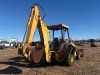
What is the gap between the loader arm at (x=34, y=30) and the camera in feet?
36.1

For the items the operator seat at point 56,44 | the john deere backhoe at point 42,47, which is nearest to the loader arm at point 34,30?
the john deere backhoe at point 42,47

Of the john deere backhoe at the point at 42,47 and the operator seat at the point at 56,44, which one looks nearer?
the john deere backhoe at the point at 42,47

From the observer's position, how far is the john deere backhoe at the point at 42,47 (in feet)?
35.8

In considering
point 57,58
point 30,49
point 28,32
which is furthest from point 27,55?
point 57,58

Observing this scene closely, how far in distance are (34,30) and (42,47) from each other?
111cm

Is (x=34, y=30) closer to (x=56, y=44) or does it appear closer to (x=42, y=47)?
(x=42, y=47)

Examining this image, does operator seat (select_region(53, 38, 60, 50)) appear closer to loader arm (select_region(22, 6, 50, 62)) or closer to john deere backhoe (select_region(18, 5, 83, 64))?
john deere backhoe (select_region(18, 5, 83, 64))

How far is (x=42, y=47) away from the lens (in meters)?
11.3

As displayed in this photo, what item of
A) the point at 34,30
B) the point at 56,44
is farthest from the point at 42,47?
the point at 56,44

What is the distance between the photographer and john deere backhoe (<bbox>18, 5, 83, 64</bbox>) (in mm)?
10906

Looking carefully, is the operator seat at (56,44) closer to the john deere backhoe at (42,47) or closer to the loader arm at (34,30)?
the john deere backhoe at (42,47)

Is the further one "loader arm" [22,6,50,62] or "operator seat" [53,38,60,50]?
"operator seat" [53,38,60,50]

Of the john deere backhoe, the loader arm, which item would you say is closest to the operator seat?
the john deere backhoe

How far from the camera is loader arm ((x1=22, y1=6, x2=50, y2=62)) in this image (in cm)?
1100
